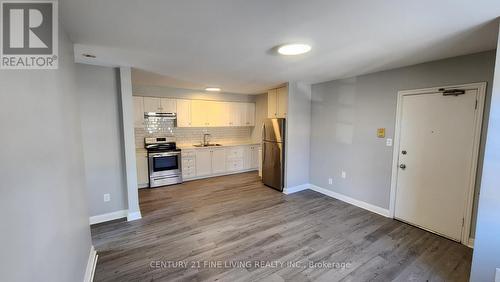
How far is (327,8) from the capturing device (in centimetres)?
150

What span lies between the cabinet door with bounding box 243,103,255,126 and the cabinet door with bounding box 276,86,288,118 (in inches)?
78.4

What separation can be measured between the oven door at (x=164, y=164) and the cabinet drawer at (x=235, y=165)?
1461mm

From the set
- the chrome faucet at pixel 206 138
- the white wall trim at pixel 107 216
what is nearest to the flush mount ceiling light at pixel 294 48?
the white wall trim at pixel 107 216

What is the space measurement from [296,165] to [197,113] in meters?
3.01

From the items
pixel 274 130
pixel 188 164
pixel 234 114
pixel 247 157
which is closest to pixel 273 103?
pixel 274 130

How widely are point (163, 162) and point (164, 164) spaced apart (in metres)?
0.06

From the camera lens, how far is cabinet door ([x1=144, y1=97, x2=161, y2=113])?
4941mm

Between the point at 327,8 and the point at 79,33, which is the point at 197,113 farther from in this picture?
the point at 327,8

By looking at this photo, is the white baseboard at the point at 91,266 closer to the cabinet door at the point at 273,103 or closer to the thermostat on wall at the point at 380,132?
the cabinet door at the point at 273,103

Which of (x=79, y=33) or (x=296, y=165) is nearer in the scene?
(x=79, y=33)

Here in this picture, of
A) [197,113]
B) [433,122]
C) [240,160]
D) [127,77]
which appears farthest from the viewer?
[240,160]

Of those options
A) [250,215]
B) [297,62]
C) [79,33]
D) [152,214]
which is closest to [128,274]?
[152,214]

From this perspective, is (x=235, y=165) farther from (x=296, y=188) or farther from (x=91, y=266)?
(x=91, y=266)

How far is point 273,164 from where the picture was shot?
4.71 m
